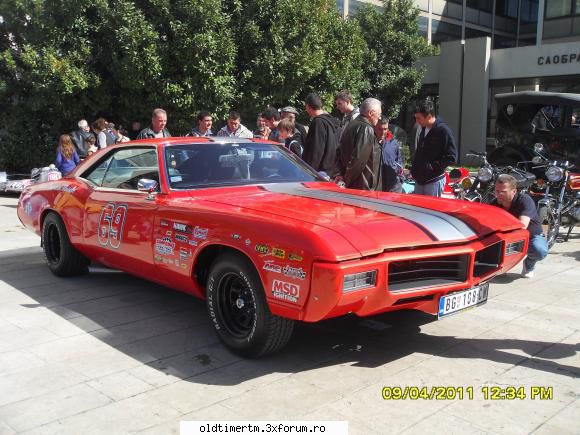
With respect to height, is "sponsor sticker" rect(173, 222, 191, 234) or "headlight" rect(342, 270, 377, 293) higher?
"sponsor sticker" rect(173, 222, 191, 234)

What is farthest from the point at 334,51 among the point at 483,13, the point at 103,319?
the point at 483,13

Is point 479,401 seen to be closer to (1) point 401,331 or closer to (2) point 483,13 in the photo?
(1) point 401,331

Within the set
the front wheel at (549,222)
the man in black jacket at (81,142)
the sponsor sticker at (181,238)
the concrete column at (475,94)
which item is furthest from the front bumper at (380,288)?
the concrete column at (475,94)

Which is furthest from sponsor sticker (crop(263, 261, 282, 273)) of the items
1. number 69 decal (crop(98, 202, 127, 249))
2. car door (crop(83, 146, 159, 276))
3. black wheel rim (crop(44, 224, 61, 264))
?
black wheel rim (crop(44, 224, 61, 264))

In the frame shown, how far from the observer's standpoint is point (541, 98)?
1151cm

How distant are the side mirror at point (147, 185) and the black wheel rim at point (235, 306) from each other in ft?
3.67

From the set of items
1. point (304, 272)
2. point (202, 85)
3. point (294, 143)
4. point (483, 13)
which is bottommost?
point (304, 272)

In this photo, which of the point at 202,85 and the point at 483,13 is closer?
the point at 202,85

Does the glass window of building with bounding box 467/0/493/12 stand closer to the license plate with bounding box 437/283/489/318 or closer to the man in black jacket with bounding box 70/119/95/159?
the man in black jacket with bounding box 70/119/95/159

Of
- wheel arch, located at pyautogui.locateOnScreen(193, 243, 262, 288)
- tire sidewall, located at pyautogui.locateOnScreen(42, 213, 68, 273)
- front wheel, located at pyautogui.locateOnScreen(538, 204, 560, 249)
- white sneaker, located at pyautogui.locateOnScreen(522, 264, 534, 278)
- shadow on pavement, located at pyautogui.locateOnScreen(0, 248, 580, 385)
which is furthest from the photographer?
front wheel, located at pyautogui.locateOnScreen(538, 204, 560, 249)

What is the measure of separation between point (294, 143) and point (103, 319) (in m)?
3.44

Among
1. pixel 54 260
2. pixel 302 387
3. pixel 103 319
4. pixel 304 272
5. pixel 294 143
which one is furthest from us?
pixel 294 143

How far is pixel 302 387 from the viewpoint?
11.4 feet

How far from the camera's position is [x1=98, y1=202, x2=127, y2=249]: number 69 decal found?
488cm
